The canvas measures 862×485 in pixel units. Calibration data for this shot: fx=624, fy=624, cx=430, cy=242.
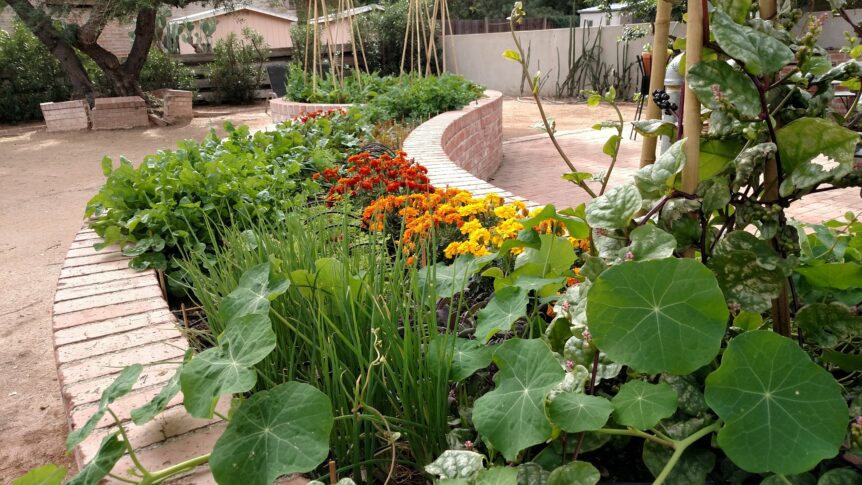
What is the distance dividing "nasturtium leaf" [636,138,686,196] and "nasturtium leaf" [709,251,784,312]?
128 millimetres

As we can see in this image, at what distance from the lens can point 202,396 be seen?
951 millimetres

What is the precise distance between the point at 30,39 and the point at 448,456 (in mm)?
13912

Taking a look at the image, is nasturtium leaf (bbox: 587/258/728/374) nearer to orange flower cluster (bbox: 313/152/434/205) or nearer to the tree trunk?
orange flower cluster (bbox: 313/152/434/205)

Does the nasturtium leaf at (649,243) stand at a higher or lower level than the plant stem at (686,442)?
higher

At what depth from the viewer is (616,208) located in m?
0.89

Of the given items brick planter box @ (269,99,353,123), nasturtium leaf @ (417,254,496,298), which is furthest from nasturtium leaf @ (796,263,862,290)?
brick planter box @ (269,99,353,123)

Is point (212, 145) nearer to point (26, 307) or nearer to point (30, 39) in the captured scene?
point (26, 307)

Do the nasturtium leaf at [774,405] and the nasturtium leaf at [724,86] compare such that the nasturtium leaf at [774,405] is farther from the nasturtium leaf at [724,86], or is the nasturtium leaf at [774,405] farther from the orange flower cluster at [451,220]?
the orange flower cluster at [451,220]

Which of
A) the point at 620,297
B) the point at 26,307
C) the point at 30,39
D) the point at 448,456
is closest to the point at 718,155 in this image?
the point at 620,297

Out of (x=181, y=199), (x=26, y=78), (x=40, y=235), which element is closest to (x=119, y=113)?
(x=26, y=78)

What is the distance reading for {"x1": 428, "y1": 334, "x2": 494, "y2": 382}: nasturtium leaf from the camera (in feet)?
3.51

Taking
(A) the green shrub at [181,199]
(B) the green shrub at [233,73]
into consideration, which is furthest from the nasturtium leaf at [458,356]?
(B) the green shrub at [233,73]

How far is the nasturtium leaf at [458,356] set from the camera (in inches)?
42.2

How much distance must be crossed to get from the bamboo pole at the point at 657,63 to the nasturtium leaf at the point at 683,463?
1.57ft
